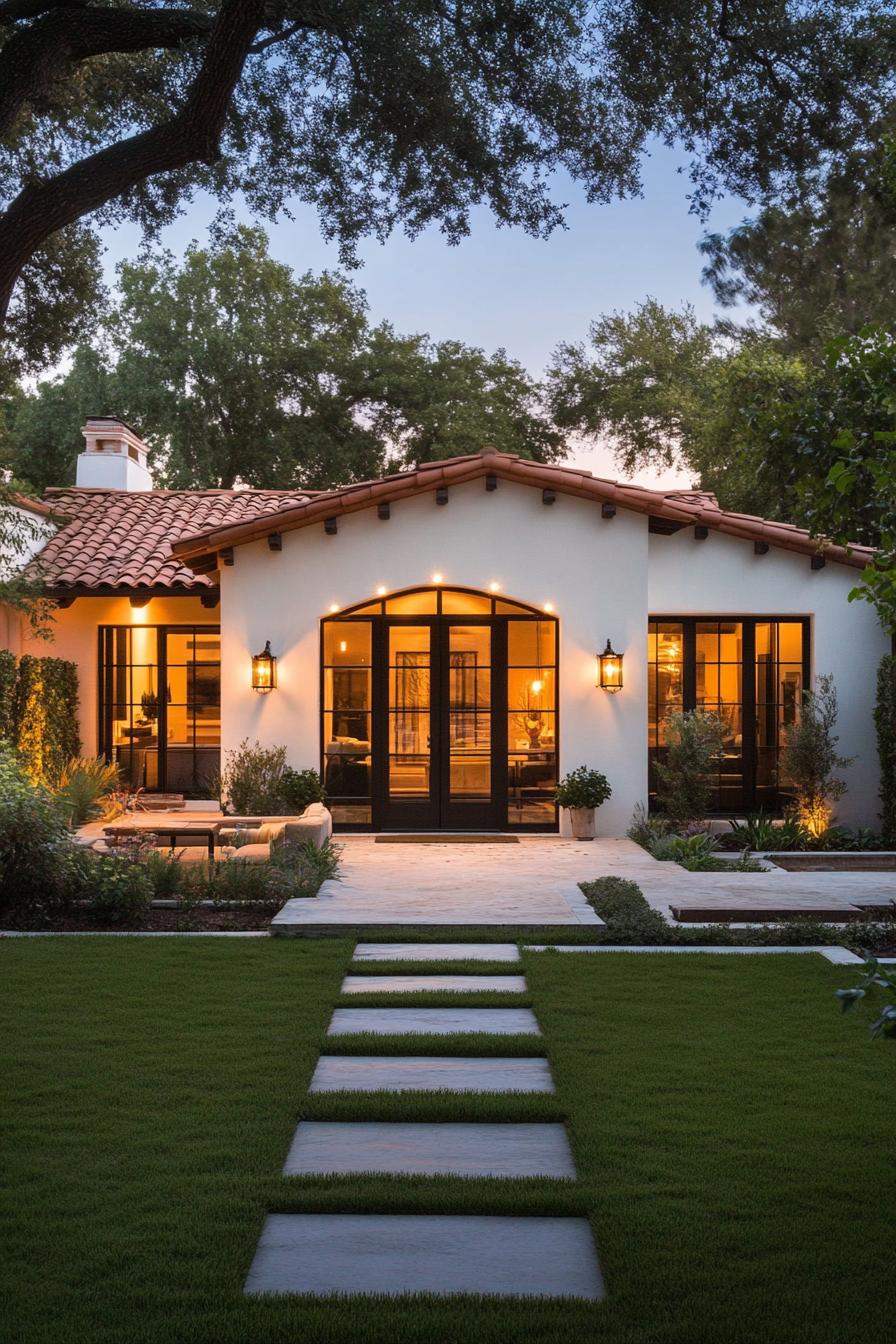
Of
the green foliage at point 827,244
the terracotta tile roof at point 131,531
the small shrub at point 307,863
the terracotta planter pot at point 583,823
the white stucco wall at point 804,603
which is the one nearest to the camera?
the green foliage at point 827,244

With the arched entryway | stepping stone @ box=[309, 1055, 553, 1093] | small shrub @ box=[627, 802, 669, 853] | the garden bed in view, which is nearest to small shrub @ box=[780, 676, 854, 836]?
the garden bed

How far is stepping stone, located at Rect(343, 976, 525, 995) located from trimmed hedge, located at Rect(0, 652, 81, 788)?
27.2ft

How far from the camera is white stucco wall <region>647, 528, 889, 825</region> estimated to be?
15195mm

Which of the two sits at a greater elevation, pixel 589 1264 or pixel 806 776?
pixel 806 776

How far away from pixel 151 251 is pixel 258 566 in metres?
4.72

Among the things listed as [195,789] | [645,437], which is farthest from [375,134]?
[645,437]

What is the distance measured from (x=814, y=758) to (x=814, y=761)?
4cm

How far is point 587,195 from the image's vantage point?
9.56 m

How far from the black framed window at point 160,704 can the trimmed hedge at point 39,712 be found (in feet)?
2.68

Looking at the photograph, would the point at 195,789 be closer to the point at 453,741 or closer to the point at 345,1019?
the point at 453,741

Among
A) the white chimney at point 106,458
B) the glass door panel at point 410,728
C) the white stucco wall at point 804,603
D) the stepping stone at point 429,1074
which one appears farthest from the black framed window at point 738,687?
the white chimney at point 106,458

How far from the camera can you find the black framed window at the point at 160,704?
679 inches

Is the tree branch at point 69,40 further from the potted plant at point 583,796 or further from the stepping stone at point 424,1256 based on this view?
the potted plant at point 583,796

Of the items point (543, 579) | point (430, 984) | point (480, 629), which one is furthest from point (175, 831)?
point (543, 579)
